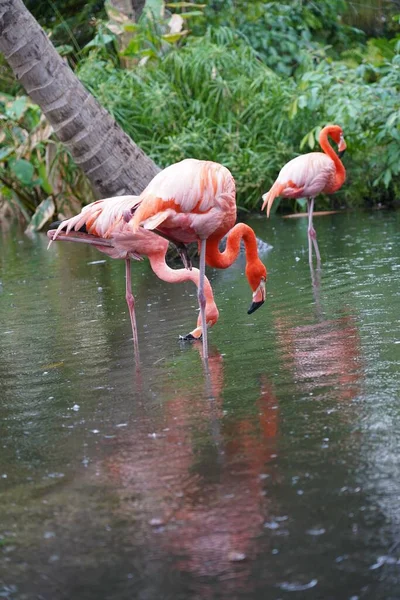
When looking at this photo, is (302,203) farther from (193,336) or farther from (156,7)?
(193,336)

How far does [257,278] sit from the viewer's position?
5.86 meters

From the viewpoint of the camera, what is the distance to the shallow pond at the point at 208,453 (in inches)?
102

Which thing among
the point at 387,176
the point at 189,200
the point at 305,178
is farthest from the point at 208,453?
the point at 387,176

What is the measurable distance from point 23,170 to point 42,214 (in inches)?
29.4

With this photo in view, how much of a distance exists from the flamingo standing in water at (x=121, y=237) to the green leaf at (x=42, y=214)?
29.1 feet

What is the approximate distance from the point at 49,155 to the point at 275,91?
3.51 metres

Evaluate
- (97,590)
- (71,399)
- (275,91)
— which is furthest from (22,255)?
(97,590)

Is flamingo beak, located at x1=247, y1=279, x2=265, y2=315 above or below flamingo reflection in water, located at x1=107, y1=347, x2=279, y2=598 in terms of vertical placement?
below

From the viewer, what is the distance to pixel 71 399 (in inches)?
179

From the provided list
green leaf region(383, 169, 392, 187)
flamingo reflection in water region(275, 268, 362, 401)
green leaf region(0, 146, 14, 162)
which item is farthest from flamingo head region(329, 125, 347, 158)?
green leaf region(0, 146, 14, 162)

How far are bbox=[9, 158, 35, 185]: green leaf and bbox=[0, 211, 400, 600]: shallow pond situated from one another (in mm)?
8471

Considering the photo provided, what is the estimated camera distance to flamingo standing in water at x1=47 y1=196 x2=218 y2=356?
19.3 feet

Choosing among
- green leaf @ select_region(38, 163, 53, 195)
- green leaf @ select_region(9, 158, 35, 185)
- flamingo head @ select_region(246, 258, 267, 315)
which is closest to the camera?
flamingo head @ select_region(246, 258, 267, 315)

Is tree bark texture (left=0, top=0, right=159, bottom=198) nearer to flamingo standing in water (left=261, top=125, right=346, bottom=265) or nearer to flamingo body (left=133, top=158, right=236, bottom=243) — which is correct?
flamingo standing in water (left=261, top=125, right=346, bottom=265)
